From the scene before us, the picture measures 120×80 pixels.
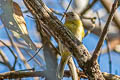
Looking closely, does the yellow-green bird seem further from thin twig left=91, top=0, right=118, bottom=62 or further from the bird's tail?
thin twig left=91, top=0, right=118, bottom=62

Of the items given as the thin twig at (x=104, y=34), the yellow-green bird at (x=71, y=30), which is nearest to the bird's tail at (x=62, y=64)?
the yellow-green bird at (x=71, y=30)

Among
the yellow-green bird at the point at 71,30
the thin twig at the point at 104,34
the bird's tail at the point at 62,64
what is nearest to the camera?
the thin twig at the point at 104,34

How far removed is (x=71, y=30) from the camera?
2.59 meters

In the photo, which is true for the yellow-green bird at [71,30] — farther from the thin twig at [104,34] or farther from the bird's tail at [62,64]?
the thin twig at [104,34]

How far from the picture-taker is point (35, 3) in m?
1.56

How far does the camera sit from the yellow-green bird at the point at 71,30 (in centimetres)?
223

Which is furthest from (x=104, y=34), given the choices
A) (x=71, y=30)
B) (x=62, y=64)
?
(x=71, y=30)

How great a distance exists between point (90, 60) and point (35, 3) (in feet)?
1.48

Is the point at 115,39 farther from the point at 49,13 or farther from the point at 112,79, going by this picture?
the point at 49,13

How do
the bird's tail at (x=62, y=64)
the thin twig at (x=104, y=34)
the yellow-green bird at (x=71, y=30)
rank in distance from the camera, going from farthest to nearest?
the yellow-green bird at (x=71, y=30), the bird's tail at (x=62, y=64), the thin twig at (x=104, y=34)

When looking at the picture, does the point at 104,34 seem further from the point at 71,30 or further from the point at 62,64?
the point at 71,30

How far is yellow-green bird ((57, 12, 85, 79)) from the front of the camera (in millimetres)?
2233

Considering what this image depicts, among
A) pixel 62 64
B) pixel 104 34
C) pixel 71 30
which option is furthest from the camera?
pixel 71 30

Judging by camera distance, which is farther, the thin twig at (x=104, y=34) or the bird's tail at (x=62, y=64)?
the bird's tail at (x=62, y=64)
